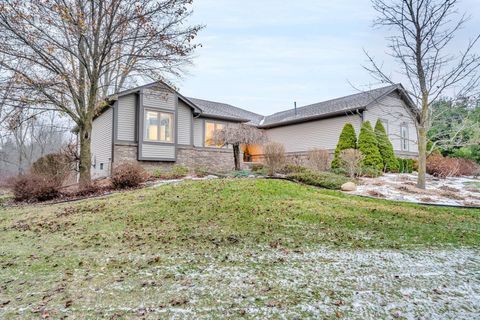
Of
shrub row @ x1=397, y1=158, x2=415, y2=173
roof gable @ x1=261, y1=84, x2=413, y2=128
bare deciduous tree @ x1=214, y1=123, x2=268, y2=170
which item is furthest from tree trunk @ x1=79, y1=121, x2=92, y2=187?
shrub row @ x1=397, y1=158, x2=415, y2=173

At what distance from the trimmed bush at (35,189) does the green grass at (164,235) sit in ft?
5.83

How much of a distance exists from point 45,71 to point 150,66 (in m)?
3.69

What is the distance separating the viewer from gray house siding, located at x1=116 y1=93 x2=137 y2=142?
Result: 1289cm

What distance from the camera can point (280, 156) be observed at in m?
10.9

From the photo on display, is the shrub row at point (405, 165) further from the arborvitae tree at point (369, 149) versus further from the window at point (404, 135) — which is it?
the window at point (404, 135)

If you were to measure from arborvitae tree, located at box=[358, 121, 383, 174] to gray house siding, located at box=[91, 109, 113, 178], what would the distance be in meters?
11.4

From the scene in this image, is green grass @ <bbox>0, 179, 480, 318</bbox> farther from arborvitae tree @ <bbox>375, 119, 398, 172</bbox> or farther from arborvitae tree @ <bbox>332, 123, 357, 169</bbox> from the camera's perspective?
arborvitae tree @ <bbox>375, 119, 398, 172</bbox>

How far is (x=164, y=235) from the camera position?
4.28 m

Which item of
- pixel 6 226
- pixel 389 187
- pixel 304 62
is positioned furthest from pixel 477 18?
pixel 6 226

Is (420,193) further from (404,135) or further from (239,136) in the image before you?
(404,135)

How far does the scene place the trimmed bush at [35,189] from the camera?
8727 millimetres

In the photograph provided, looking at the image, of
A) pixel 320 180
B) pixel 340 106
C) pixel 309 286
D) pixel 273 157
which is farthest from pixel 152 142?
pixel 309 286

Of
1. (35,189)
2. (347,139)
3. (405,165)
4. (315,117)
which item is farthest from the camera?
(315,117)

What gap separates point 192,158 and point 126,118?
11.9 ft
